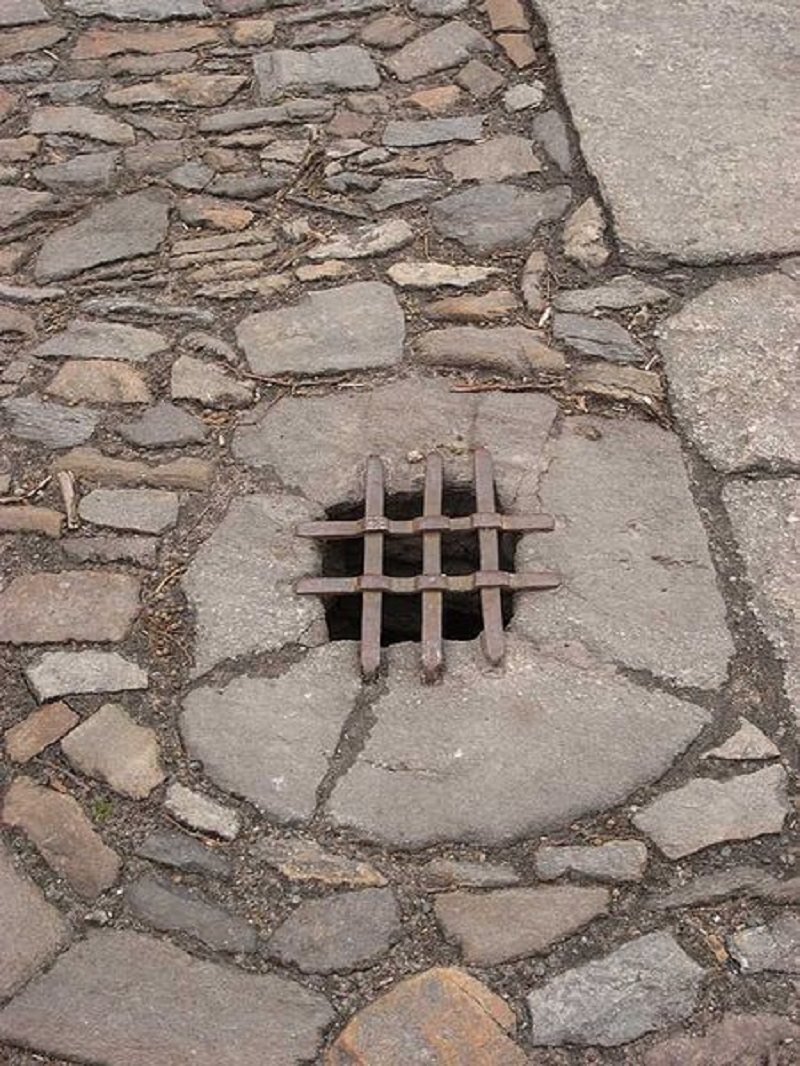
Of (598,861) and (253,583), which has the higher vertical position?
(253,583)

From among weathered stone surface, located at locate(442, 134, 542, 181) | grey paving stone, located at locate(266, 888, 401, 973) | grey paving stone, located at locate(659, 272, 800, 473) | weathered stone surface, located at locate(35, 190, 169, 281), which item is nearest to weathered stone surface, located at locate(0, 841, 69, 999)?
grey paving stone, located at locate(266, 888, 401, 973)

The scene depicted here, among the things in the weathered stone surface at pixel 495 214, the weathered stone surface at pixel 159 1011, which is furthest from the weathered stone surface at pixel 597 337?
the weathered stone surface at pixel 159 1011

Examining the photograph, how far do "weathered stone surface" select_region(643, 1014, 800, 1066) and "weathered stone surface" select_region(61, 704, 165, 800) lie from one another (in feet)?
3.06

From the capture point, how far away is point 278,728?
2.43m

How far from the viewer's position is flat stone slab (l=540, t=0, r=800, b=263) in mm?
3453

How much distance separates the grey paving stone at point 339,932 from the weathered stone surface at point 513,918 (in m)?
0.09

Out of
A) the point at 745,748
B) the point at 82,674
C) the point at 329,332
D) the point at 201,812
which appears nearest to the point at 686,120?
the point at 329,332

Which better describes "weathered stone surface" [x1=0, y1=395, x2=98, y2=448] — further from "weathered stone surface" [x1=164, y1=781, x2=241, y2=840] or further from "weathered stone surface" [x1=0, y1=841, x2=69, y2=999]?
"weathered stone surface" [x1=0, y1=841, x2=69, y2=999]

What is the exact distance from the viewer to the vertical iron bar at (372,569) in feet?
8.26

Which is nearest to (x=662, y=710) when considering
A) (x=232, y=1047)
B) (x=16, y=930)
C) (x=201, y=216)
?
(x=232, y=1047)

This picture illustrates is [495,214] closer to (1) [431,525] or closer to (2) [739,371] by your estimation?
(2) [739,371]

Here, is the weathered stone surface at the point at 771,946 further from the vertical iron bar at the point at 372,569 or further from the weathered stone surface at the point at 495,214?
the weathered stone surface at the point at 495,214

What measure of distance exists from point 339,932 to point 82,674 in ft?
2.33

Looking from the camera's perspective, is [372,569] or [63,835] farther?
[372,569]
